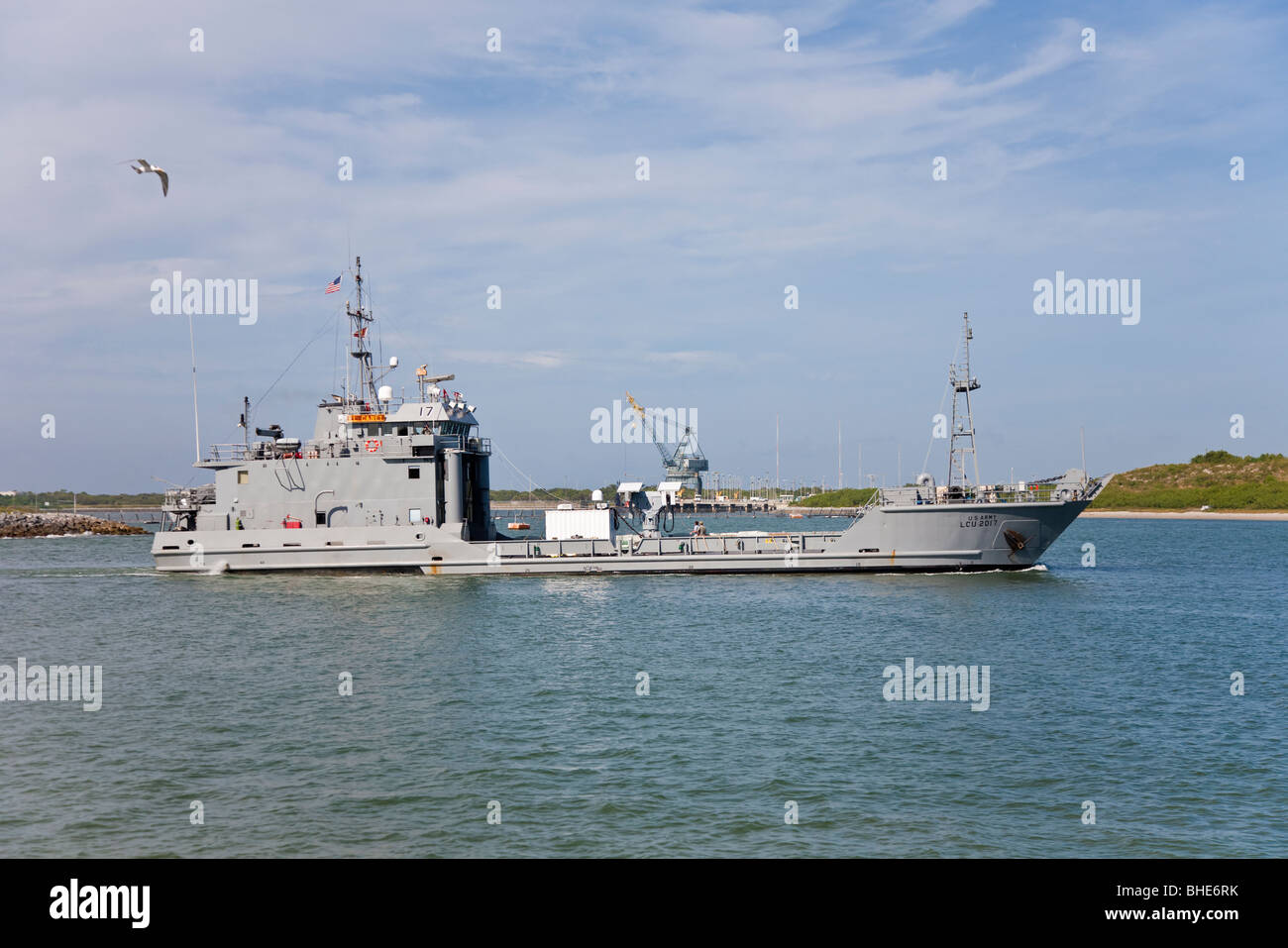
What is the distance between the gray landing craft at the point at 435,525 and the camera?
3812 centimetres

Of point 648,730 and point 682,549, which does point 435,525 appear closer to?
point 682,549

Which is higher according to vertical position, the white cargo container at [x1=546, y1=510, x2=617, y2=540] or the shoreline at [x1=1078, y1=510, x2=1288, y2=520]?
the white cargo container at [x1=546, y1=510, x2=617, y2=540]

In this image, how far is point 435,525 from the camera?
40.3 metres

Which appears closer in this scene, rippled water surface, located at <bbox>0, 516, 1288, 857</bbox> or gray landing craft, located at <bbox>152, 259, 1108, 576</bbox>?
rippled water surface, located at <bbox>0, 516, 1288, 857</bbox>

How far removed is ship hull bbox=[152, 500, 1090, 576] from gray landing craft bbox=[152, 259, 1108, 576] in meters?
0.06

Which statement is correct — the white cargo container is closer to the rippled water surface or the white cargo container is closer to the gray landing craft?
the gray landing craft

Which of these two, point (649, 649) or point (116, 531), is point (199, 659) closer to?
point (649, 649)

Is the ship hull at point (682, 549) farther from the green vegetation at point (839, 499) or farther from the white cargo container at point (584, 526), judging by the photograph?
the green vegetation at point (839, 499)

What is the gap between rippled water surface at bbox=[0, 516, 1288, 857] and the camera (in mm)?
12547

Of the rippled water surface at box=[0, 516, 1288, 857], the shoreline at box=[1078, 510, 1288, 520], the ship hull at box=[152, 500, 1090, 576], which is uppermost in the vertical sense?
the ship hull at box=[152, 500, 1090, 576]

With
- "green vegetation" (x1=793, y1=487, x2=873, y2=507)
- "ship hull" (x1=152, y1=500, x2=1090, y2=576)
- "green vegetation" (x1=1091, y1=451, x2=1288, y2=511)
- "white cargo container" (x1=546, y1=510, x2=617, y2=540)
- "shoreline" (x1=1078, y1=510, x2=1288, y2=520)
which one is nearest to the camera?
"ship hull" (x1=152, y1=500, x2=1090, y2=576)

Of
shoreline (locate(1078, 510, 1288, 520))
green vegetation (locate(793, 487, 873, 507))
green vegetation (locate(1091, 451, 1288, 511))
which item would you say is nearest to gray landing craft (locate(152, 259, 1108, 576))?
shoreline (locate(1078, 510, 1288, 520))

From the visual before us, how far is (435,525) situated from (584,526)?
6664mm

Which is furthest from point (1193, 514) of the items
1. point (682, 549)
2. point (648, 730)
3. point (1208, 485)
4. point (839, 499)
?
point (648, 730)
